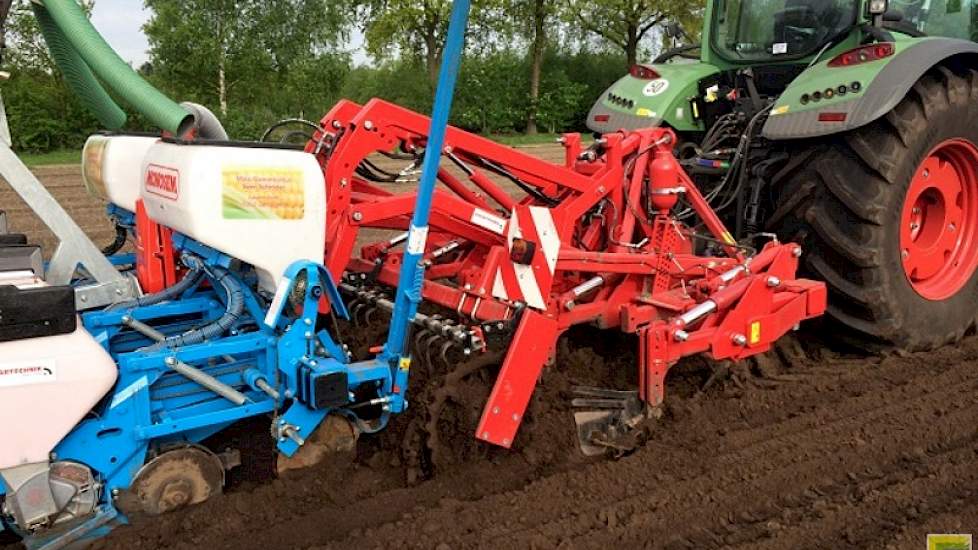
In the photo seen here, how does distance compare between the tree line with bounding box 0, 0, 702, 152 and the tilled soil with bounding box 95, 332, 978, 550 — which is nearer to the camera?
the tilled soil with bounding box 95, 332, 978, 550

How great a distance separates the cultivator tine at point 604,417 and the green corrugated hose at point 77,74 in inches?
91.9

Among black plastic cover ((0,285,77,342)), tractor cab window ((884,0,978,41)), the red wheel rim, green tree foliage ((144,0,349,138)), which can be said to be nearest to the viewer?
black plastic cover ((0,285,77,342))

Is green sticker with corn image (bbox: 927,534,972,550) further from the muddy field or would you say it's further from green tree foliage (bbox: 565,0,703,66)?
green tree foliage (bbox: 565,0,703,66)

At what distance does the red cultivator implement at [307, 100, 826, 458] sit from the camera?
3.13 meters

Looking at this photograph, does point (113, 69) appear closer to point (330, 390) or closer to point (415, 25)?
point (330, 390)

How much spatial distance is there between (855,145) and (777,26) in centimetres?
125

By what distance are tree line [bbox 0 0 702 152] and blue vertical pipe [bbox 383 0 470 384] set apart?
15042 mm

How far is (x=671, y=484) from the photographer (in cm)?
302

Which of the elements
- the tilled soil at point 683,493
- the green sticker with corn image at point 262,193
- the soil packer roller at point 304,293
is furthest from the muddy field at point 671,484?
the green sticker with corn image at point 262,193

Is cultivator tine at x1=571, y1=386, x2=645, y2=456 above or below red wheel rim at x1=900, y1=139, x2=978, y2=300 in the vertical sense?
below

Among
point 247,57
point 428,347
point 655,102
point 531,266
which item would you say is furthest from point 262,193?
point 247,57

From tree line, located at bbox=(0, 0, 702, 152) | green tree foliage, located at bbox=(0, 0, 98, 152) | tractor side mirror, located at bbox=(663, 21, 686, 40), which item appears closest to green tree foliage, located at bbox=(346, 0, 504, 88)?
tree line, located at bbox=(0, 0, 702, 152)

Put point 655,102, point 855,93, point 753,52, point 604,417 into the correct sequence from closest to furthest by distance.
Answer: point 604,417 → point 855,93 → point 655,102 → point 753,52

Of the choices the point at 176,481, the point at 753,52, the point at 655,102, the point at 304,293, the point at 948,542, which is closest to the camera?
the point at 948,542
